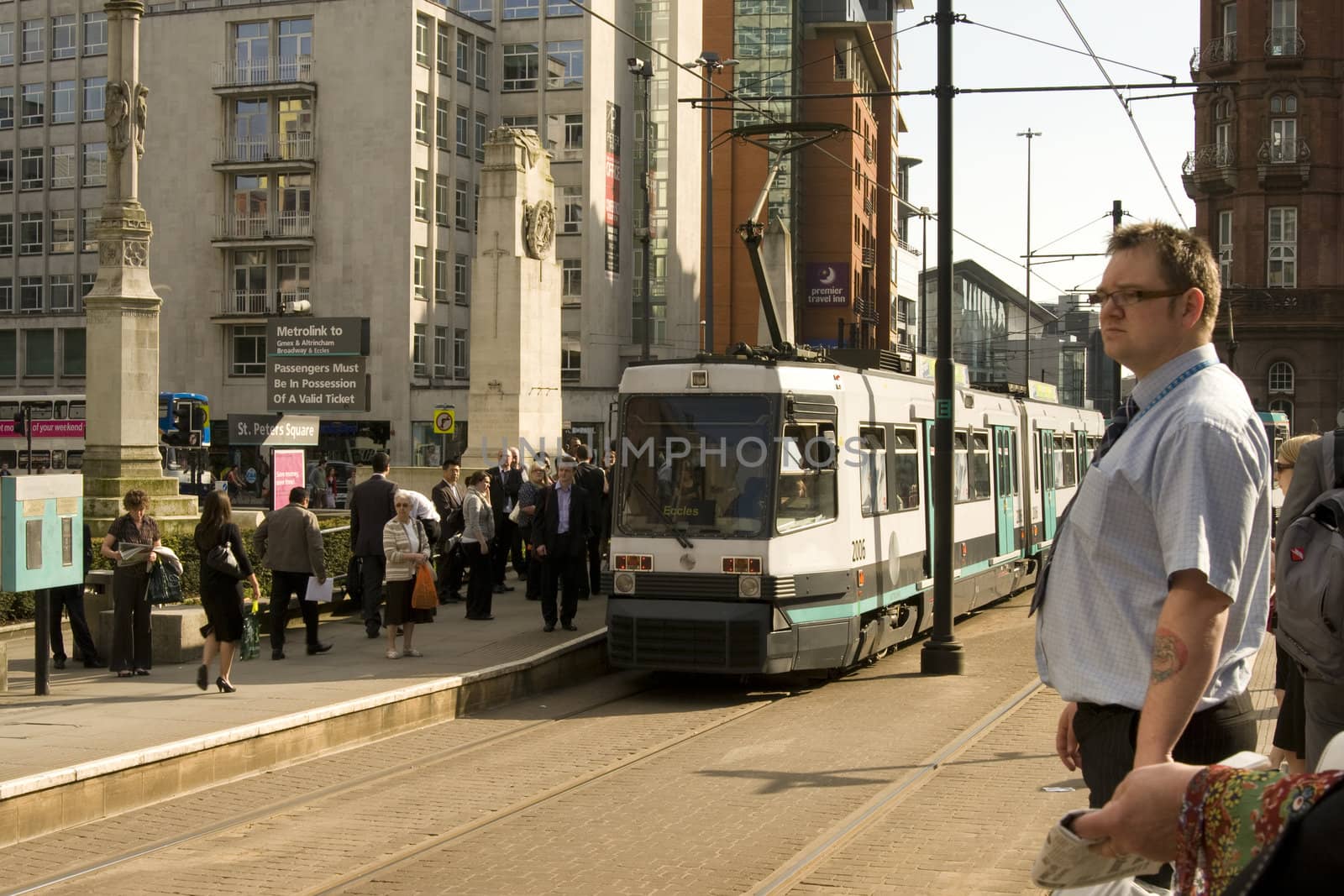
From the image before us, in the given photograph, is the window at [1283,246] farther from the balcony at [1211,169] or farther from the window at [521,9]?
the window at [521,9]

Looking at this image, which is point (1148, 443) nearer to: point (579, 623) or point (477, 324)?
point (579, 623)

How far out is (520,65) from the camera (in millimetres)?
66250

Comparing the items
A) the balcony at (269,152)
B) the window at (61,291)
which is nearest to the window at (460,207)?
the balcony at (269,152)

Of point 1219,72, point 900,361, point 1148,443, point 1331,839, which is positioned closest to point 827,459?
point 900,361

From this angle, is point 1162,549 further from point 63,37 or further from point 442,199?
point 63,37

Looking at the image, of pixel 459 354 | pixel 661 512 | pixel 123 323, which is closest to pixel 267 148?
pixel 459 354

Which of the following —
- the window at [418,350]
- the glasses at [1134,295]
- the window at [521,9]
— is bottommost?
the glasses at [1134,295]

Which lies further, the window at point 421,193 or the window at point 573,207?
the window at point 573,207

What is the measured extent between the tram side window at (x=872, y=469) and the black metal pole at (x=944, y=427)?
1.67ft

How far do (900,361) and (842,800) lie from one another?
8.92m

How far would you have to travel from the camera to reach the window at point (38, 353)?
67.9 meters

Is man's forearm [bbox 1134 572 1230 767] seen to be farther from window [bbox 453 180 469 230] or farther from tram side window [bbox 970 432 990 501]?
window [bbox 453 180 469 230]

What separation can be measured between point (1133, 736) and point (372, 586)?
550 inches

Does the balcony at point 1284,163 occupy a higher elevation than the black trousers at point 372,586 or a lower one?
higher
